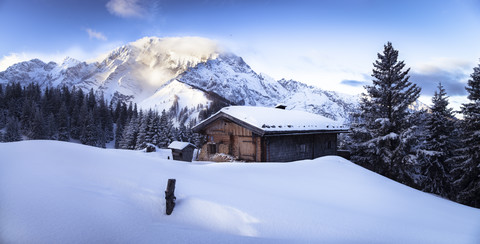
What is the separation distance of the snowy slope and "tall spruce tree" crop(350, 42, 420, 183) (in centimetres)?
964

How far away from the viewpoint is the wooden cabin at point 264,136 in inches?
526

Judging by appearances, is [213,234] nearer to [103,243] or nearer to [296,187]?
[103,243]

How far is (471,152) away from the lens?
13148mm

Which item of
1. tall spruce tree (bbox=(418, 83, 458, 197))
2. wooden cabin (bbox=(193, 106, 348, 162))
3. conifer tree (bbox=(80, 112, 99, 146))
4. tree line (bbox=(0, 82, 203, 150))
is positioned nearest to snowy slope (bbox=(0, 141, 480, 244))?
wooden cabin (bbox=(193, 106, 348, 162))

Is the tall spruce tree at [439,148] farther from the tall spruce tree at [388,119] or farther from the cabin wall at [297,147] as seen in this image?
the cabin wall at [297,147]

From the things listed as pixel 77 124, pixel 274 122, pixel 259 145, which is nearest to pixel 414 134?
pixel 274 122

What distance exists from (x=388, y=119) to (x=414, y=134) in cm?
175

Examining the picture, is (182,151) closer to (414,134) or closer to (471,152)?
(414,134)

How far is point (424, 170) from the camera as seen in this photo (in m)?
16.3

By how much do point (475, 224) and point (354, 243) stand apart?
12.3ft

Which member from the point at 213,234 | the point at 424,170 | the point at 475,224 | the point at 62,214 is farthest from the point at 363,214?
the point at 424,170

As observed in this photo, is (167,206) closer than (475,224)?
Yes

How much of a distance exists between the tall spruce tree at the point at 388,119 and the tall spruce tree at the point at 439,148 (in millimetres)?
2068

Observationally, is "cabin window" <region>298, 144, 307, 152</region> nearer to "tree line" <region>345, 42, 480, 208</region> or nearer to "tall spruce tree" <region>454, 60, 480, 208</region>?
"tree line" <region>345, 42, 480, 208</region>
